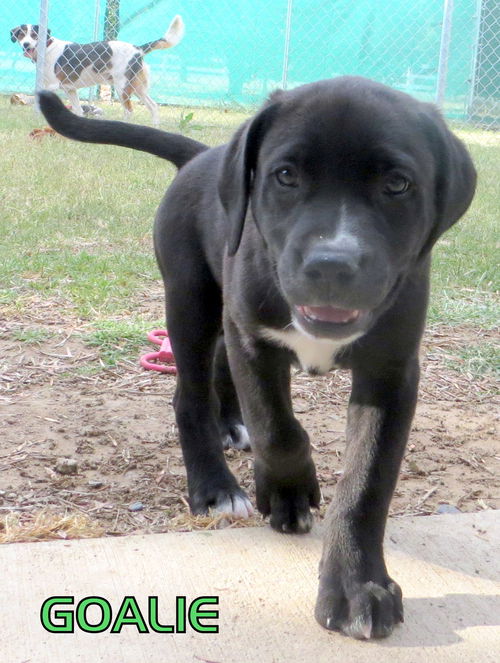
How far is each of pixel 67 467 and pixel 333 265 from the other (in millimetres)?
1638

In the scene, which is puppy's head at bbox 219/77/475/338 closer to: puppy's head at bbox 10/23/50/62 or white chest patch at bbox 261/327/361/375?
white chest patch at bbox 261/327/361/375

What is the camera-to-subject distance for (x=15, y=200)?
7.93m

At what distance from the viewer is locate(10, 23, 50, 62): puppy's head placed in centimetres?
1541

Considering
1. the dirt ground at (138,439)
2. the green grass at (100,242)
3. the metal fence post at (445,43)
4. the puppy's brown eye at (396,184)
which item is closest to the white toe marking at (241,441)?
the dirt ground at (138,439)

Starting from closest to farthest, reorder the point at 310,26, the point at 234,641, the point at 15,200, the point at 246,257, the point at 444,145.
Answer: the point at 234,641, the point at 444,145, the point at 246,257, the point at 15,200, the point at 310,26

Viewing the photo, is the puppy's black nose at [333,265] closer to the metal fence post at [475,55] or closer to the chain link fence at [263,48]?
the chain link fence at [263,48]

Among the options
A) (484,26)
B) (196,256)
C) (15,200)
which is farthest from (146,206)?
(484,26)

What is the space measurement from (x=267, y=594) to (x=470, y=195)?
4.12 ft

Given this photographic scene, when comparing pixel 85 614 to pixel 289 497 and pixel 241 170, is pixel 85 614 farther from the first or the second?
pixel 241 170

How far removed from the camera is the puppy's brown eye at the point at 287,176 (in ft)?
8.08

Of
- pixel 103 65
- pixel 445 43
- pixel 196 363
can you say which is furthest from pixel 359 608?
pixel 103 65

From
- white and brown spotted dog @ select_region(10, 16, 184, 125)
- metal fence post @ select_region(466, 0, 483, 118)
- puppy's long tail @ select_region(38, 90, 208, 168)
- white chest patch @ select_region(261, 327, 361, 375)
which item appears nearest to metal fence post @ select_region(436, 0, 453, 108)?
metal fence post @ select_region(466, 0, 483, 118)

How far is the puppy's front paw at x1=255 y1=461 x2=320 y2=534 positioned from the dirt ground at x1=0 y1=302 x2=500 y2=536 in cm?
19

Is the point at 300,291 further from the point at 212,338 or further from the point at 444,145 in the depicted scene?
the point at 212,338
